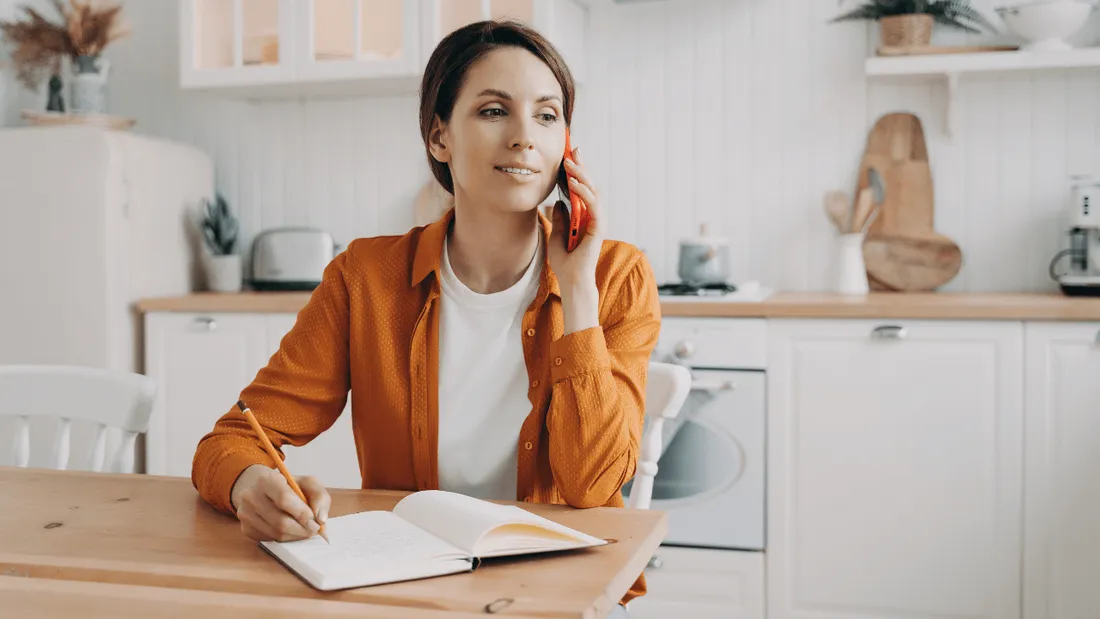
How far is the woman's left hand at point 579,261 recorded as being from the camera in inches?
52.2

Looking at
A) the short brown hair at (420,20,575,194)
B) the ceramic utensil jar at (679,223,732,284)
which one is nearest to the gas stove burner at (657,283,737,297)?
the ceramic utensil jar at (679,223,732,284)

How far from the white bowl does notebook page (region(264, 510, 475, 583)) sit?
7.61 feet

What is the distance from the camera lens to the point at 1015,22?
2.68 meters

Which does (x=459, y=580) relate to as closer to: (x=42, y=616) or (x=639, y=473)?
(x=42, y=616)

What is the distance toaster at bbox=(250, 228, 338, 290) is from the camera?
327 centimetres

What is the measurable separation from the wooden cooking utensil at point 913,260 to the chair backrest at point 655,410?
5.33ft

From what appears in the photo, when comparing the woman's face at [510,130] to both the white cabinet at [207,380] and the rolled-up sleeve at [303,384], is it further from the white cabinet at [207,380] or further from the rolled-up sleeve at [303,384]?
the white cabinet at [207,380]

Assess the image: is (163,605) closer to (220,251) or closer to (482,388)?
(482,388)

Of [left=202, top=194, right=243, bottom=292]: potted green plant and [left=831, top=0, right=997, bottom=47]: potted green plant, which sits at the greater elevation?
[left=831, top=0, right=997, bottom=47]: potted green plant

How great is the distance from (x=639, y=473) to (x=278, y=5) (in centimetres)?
219

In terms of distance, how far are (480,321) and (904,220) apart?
186 centimetres

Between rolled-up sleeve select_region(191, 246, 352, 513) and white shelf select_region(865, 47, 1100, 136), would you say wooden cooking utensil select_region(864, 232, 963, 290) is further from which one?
rolled-up sleeve select_region(191, 246, 352, 513)

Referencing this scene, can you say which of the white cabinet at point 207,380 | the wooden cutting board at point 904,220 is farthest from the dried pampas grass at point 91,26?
the wooden cutting board at point 904,220

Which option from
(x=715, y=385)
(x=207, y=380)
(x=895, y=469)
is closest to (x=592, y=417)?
(x=715, y=385)
